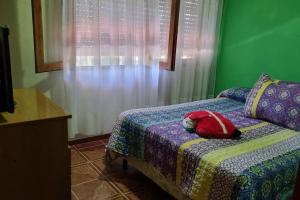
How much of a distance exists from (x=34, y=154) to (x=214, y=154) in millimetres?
1052

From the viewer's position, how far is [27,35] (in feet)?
8.13

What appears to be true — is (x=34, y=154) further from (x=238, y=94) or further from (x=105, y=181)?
(x=238, y=94)

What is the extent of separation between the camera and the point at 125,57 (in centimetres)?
292

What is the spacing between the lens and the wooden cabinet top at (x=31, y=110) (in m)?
1.38

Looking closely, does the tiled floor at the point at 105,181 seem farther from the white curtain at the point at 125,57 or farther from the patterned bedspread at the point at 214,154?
the white curtain at the point at 125,57

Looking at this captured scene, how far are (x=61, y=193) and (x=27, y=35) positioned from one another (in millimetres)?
1557

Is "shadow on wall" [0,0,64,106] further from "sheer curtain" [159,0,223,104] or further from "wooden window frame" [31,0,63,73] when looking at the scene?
"sheer curtain" [159,0,223,104]

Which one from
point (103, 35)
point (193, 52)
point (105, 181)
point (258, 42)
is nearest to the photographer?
point (105, 181)

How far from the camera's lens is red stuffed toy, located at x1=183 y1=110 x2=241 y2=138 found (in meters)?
1.98

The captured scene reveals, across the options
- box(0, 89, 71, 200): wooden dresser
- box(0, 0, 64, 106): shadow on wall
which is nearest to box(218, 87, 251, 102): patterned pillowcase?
box(0, 0, 64, 106): shadow on wall

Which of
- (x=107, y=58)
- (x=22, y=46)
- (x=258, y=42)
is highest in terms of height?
(x=258, y=42)

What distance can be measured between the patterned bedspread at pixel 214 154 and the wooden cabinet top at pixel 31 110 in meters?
0.78

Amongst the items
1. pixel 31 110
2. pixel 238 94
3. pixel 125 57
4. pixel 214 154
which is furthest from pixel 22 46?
pixel 238 94

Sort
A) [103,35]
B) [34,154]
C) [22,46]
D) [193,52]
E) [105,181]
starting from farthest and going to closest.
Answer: [193,52]
[103,35]
[22,46]
[105,181]
[34,154]
